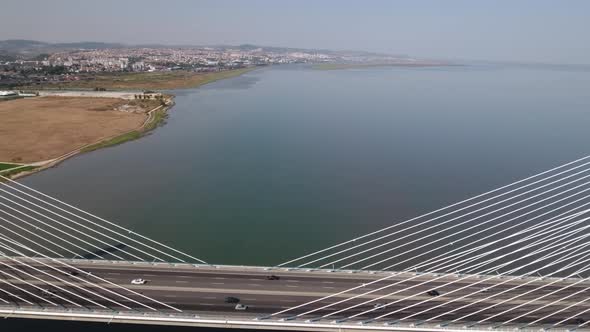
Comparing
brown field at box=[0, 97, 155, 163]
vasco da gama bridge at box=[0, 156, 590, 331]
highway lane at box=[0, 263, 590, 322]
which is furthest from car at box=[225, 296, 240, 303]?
brown field at box=[0, 97, 155, 163]

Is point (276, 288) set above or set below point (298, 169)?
below

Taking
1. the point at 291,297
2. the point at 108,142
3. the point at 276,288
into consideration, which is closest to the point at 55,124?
the point at 108,142

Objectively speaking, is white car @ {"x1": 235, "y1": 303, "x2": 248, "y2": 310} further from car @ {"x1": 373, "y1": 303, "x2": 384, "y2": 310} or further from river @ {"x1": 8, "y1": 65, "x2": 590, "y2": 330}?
river @ {"x1": 8, "y1": 65, "x2": 590, "y2": 330}

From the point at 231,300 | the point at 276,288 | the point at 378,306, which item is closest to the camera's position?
the point at 378,306

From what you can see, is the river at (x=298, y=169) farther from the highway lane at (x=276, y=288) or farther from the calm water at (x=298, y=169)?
the highway lane at (x=276, y=288)

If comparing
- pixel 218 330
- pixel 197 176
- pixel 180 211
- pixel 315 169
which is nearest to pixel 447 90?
pixel 315 169

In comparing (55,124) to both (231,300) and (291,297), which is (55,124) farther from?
(291,297)

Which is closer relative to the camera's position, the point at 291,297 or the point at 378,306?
the point at 378,306
